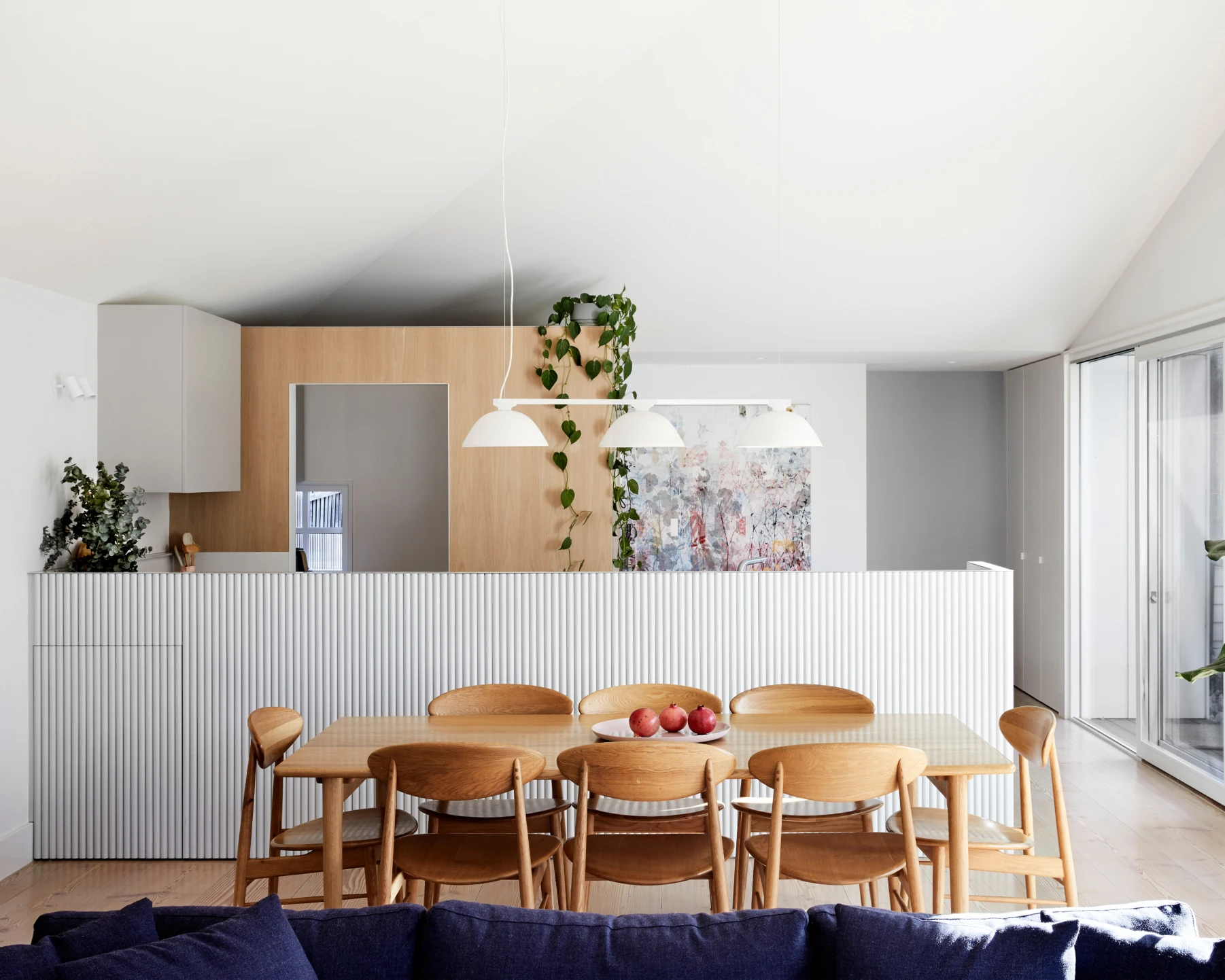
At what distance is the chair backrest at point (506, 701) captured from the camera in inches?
141

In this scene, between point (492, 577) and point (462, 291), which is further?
point (462, 291)

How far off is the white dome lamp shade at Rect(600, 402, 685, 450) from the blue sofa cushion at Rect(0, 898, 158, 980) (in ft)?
6.92

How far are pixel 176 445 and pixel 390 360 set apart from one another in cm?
121

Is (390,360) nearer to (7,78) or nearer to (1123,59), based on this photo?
(7,78)

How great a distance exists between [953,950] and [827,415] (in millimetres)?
5510

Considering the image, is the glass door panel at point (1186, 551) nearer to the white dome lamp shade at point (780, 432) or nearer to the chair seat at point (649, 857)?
the white dome lamp shade at point (780, 432)

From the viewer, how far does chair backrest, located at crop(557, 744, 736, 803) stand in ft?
8.91

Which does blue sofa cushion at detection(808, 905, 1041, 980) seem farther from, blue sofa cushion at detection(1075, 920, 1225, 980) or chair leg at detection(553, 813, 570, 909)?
chair leg at detection(553, 813, 570, 909)

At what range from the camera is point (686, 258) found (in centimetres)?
572

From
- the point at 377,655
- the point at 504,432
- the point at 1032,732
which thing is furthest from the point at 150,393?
the point at 1032,732

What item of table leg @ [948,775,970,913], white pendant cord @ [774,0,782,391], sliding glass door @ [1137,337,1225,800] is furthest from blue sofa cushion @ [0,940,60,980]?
sliding glass door @ [1137,337,1225,800]

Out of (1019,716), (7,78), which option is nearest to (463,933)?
(1019,716)

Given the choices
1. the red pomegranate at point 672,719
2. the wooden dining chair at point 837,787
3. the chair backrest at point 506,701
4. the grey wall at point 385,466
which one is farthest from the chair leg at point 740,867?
the grey wall at point 385,466

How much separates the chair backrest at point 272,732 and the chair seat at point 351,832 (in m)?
0.22
